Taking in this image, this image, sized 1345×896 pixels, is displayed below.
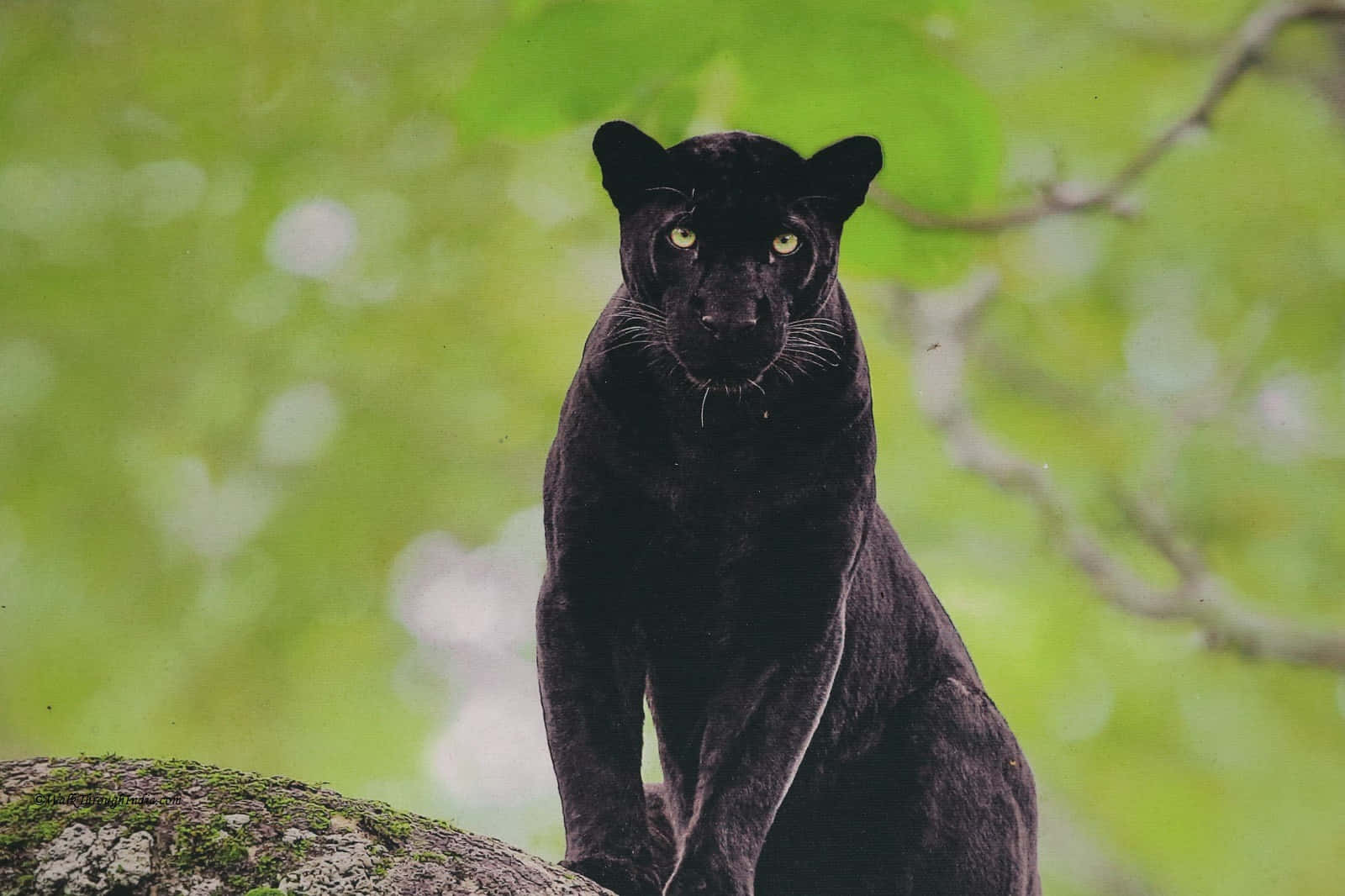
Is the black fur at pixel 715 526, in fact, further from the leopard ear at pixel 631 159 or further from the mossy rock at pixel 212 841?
the mossy rock at pixel 212 841

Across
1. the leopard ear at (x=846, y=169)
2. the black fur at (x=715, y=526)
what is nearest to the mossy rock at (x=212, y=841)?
the black fur at (x=715, y=526)

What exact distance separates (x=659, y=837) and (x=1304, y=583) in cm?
406

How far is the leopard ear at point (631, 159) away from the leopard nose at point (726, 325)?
336 millimetres

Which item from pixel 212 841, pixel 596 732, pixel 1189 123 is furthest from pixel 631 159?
pixel 1189 123

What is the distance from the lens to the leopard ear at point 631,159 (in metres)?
3.00

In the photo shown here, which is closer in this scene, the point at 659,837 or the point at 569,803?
the point at 569,803

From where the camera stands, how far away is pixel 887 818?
3.48 m

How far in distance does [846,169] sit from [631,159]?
0.45 metres

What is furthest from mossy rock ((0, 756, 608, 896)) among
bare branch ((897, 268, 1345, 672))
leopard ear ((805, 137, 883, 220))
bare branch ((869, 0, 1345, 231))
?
bare branch ((897, 268, 1345, 672))

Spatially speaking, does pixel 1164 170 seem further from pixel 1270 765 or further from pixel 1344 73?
pixel 1270 765

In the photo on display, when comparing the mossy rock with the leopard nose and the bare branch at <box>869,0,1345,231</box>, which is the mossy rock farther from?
the bare branch at <box>869,0,1345,231</box>

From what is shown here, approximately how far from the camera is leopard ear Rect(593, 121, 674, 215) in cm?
300

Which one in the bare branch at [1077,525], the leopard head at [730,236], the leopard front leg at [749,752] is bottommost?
the leopard front leg at [749,752]

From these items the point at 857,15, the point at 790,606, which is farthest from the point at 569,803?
the point at 857,15
